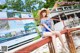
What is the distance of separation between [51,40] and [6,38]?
107 centimetres

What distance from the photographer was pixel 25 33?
3.76 metres

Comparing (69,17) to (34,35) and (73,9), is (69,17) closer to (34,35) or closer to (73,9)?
(73,9)

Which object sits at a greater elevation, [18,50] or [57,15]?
[18,50]

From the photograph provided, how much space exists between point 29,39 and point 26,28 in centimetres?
20

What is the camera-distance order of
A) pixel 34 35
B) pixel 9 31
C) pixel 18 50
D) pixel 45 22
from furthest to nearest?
pixel 34 35
pixel 9 31
pixel 45 22
pixel 18 50

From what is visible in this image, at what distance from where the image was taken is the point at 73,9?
5.93 m

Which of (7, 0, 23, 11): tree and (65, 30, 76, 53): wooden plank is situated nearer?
(65, 30, 76, 53): wooden plank

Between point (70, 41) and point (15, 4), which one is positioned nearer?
point (70, 41)

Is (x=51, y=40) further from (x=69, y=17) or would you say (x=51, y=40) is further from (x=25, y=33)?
(x=69, y=17)

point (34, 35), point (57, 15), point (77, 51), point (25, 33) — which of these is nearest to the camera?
point (77, 51)

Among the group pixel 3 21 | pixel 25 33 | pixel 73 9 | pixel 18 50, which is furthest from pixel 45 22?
pixel 73 9

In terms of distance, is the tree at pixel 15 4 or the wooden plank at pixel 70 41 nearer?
the wooden plank at pixel 70 41

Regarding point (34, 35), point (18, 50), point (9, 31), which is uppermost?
point (18, 50)

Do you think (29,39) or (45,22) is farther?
(29,39)
